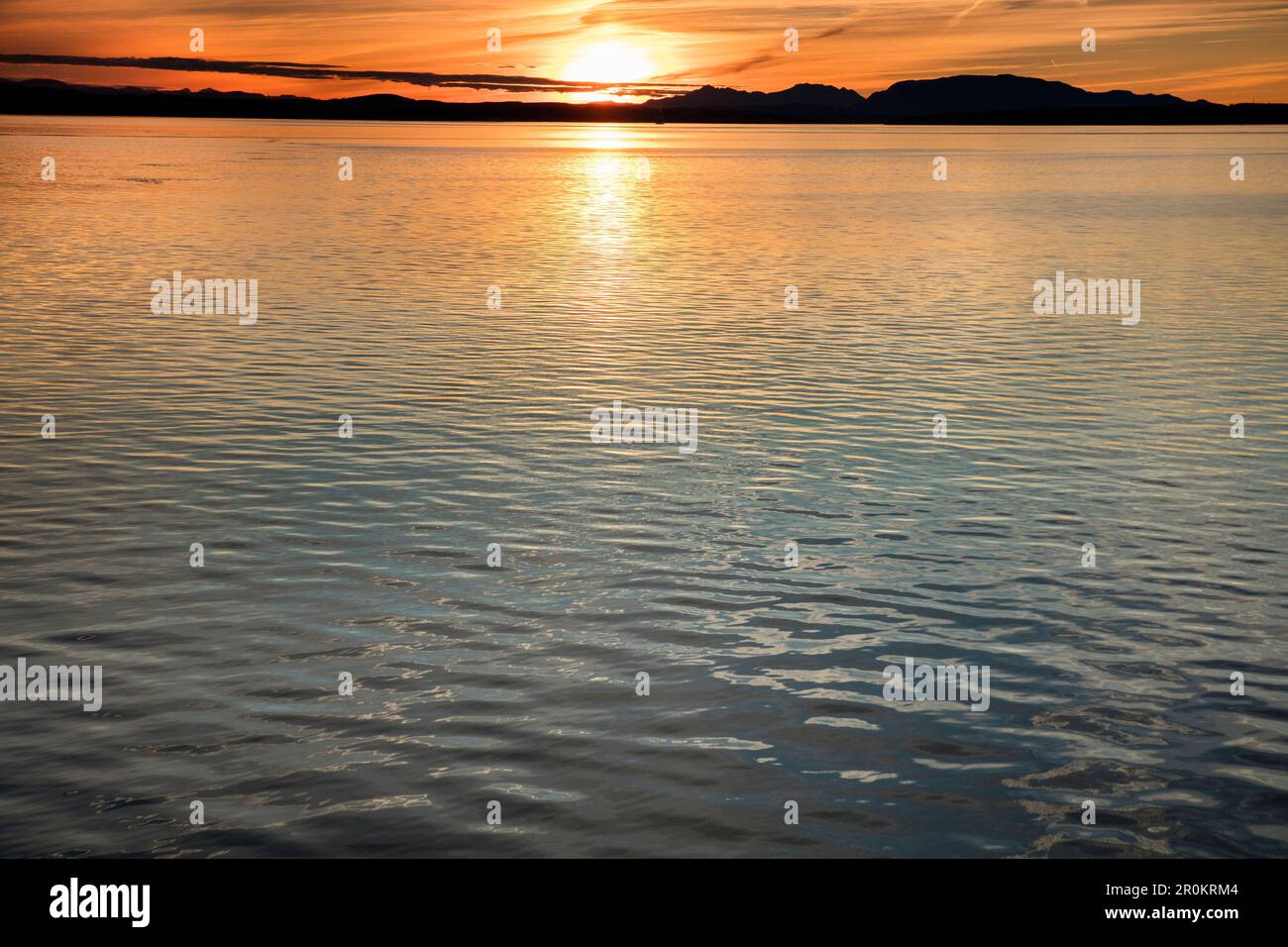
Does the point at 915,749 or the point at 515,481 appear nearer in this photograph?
the point at 915,749

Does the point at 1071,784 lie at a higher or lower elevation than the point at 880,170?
lower

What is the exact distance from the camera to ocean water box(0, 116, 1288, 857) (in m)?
10.2

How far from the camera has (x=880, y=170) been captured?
161 metres

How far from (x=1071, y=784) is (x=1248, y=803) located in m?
1.26

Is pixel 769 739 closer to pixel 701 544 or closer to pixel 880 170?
pixel 701 544

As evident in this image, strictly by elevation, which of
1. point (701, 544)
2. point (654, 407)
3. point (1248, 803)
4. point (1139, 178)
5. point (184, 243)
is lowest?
point (1248, 803)

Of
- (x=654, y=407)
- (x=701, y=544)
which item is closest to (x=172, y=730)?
(x=701, y=544)

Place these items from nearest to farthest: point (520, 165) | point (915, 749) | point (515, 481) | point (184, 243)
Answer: point (915, 749), point (515, 481), point (184, 243), point (520, 165)

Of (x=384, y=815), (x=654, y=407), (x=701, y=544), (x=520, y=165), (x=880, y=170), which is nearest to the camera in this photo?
(x=384, y=815)

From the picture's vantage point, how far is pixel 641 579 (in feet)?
50.2

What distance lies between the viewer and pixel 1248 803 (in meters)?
10.2

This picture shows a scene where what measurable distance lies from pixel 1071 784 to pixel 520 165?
548ft

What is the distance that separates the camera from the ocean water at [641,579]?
10164 mm

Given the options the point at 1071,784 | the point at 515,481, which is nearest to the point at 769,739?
the point at 1071,784
